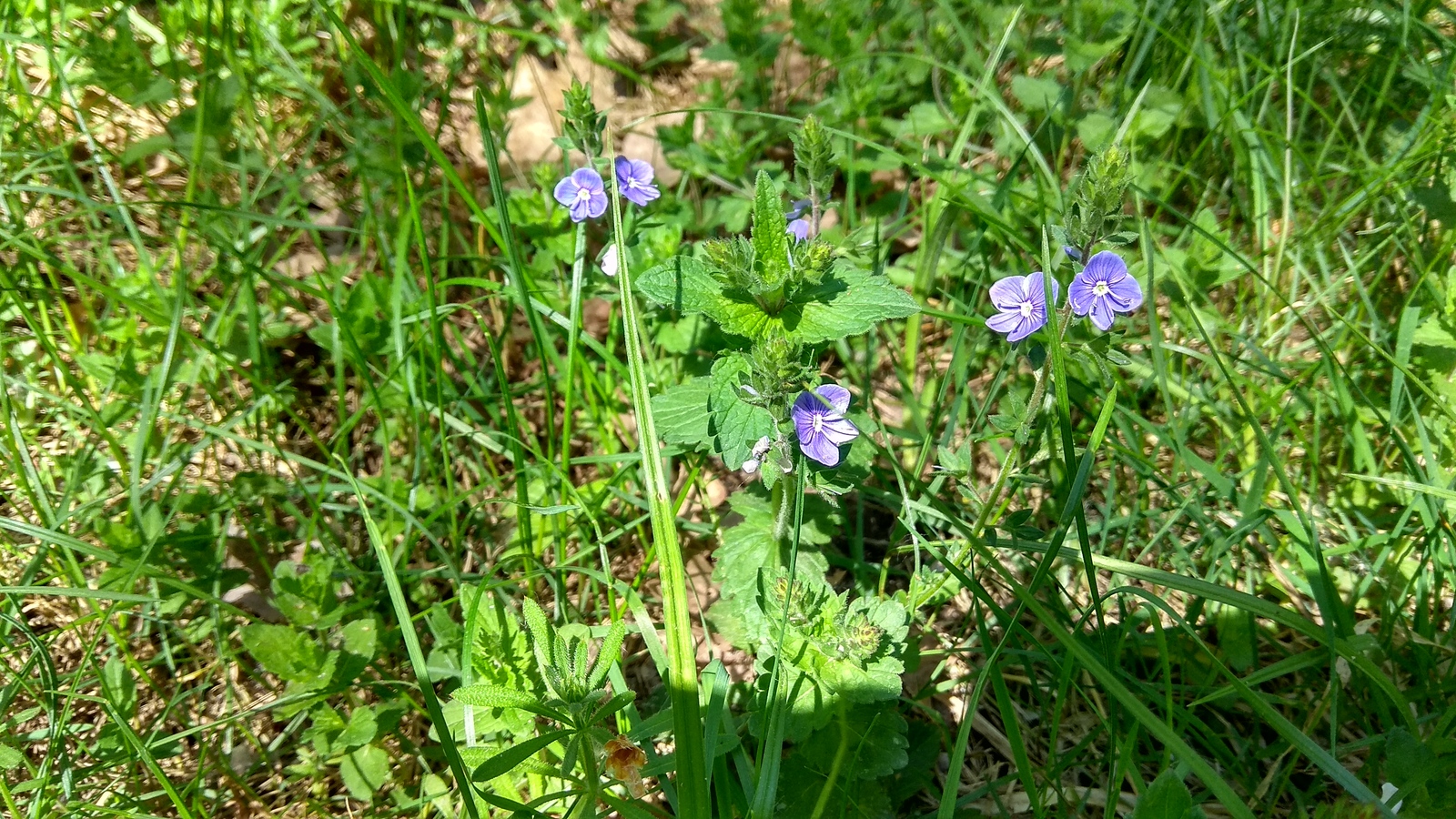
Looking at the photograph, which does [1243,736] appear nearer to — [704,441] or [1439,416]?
[1439,416]

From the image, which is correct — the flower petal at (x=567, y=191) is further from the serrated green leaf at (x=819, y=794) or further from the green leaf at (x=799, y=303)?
the serrated green leaf at (x=819, y=794)

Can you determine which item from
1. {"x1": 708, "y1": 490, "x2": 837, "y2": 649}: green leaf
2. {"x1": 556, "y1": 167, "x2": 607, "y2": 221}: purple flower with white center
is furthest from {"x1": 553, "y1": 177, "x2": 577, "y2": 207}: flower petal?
{"x1": 708, "y1": 490, "x2": 837, "y2": 649}: green leaf

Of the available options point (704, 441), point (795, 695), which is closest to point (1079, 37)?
point (704, 441)

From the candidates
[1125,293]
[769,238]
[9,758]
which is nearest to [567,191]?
[769,238]

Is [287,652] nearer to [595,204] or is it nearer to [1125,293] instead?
[595,204]

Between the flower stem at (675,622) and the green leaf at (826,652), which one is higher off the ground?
the flower stem at (675,622)

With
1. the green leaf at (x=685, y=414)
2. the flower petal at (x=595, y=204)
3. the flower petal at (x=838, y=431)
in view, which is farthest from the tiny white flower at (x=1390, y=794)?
the flower petal at (x=595, y=204)
